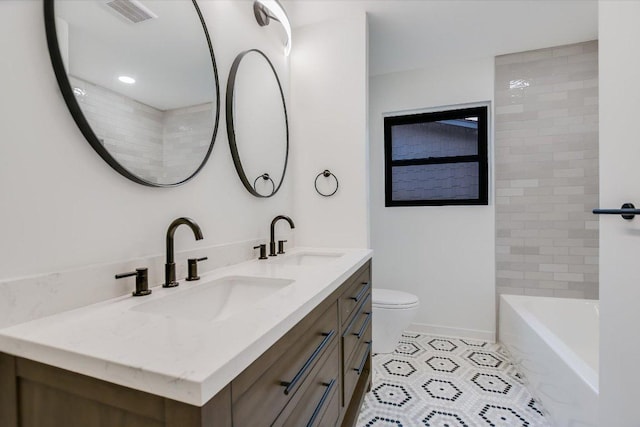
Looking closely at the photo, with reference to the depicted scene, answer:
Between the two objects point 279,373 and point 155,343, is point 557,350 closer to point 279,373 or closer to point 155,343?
point 279,373

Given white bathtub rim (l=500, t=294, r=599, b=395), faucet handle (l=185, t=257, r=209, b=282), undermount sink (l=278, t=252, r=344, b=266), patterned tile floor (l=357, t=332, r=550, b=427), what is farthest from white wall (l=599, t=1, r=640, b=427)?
faucet handle (l=185, t=257, r=209, b=282)

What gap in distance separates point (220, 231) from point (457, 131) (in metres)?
2.40

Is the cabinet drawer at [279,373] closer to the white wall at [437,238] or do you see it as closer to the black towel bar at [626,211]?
the black towel bar at [626,211]

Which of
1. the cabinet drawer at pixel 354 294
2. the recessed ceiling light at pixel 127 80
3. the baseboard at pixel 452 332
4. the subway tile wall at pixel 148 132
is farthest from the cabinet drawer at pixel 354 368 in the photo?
the recessed ceiling light at pixel 127 80

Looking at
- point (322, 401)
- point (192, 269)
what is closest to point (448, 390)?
point (322, 401)

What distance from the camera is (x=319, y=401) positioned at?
3.18 feet

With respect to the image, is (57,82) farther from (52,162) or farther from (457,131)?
(457,131)

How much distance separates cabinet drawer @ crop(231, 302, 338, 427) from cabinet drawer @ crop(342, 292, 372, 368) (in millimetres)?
295

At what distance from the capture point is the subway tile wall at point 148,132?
860 millimetres

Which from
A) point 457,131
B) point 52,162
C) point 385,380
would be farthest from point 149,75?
point 457,131

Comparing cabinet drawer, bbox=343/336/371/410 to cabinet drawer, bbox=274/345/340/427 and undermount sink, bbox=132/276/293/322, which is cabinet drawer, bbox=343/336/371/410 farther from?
undermount sink, bbox=132/276/293/322

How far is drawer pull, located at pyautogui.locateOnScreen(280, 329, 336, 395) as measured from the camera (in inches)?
28.8

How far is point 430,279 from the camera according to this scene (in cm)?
283

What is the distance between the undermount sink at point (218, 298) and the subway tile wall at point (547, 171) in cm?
235
